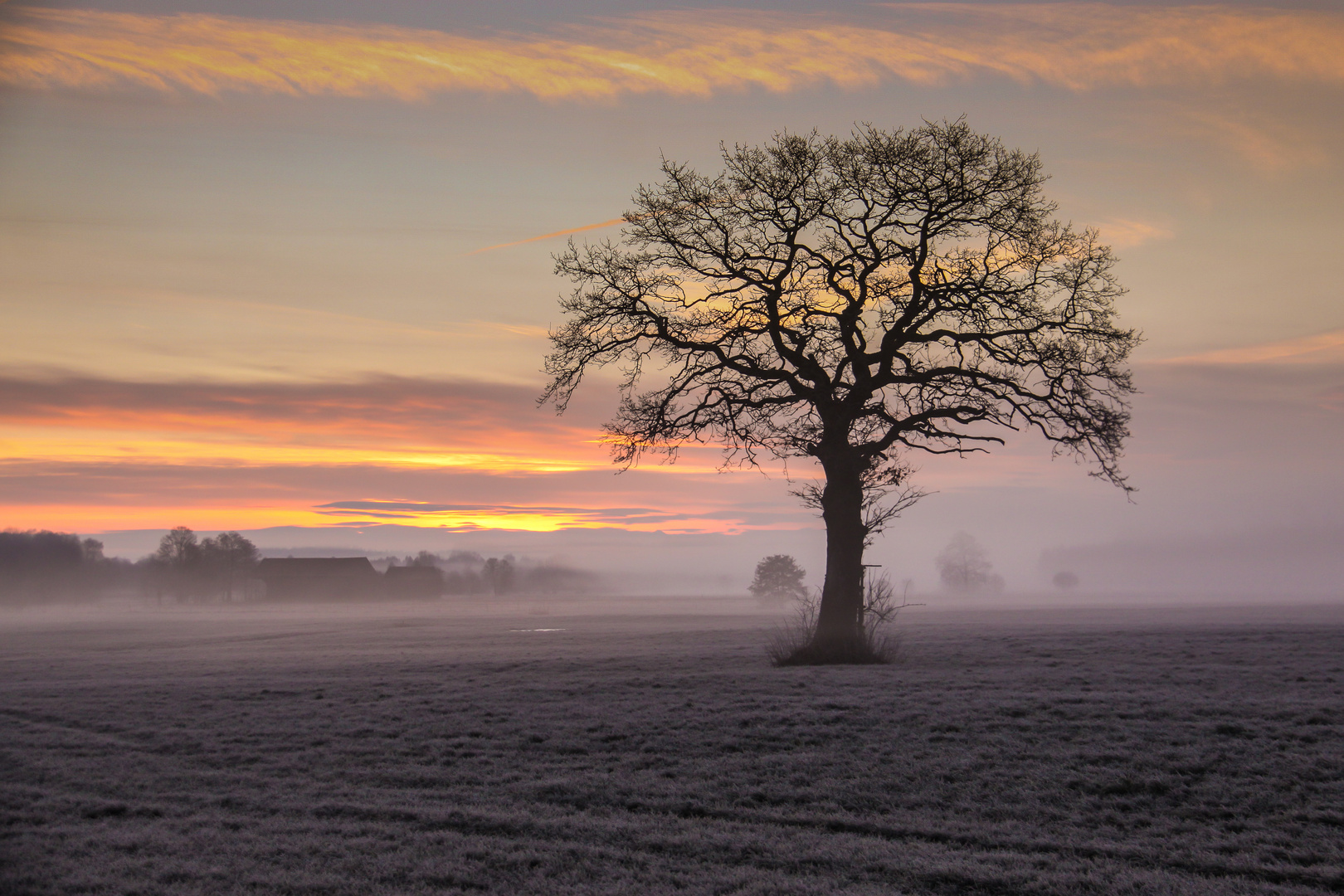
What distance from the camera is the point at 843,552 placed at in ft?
76.4

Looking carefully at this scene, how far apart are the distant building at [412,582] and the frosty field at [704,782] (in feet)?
412

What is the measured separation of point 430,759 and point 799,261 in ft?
56.3

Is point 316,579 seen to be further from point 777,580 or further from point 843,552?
point 843,552

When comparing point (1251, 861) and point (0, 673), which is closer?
point (1251, 861)

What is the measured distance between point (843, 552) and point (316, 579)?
436 feet

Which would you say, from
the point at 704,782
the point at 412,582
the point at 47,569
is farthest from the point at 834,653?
the point at 47,569

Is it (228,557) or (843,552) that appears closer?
(843,552)

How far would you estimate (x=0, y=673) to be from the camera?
2822 cm

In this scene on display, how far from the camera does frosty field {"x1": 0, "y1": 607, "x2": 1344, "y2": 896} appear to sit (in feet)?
27.4

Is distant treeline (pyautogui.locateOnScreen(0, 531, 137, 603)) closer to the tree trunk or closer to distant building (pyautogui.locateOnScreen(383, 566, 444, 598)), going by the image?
distant building (pyautogui.locateOnScreen(383, 566, 444, 598))

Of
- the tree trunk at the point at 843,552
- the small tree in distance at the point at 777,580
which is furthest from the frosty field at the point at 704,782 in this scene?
the small tree in distance at the point at 777,580

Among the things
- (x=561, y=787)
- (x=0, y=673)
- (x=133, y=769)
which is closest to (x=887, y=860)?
(x=561, y=787)

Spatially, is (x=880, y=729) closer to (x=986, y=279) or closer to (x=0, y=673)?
(x=986, y=279)

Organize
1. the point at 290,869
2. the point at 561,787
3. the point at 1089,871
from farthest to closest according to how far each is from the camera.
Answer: the point at 561,787 < the point at 290,869 < the point at 1089,871
